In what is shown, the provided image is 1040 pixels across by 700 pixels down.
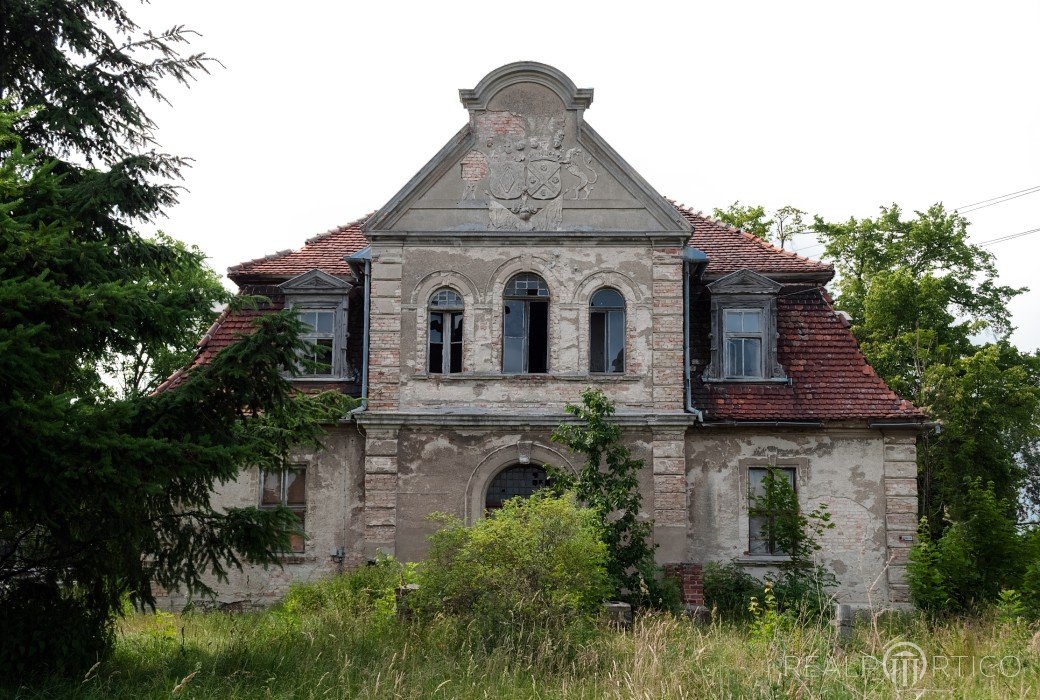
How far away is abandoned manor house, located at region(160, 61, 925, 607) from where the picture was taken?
19.2 metres

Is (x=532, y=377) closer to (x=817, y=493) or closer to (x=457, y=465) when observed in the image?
(x=457, y=465)

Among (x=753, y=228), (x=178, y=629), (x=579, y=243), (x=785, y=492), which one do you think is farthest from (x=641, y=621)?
(x=753, y=228)

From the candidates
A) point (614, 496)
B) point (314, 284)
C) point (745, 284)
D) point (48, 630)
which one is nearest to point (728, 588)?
point (614, 496)

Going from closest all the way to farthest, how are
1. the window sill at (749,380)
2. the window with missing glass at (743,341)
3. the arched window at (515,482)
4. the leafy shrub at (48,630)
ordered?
the leafy shrub at (48,630)
the arched window at (515,482)
the window sill at (749,380)
the window with missing glass at (743,341)

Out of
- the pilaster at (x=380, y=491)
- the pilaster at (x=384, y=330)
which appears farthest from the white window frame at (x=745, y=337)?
the pilaster at (x=380, y=491)

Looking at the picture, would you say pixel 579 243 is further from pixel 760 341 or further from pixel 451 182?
pixel 760 341

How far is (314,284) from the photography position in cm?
2078

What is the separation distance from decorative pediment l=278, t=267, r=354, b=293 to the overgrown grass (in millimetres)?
7946

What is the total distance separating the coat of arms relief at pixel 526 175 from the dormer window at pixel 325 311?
125 inches

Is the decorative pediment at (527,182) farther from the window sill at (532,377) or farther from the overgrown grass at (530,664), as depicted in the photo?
the overgrown grass at (530,664)

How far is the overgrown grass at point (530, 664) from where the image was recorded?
1032cm

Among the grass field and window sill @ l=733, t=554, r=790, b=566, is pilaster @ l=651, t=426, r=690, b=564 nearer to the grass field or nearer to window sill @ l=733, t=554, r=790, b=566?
window sill @ l=733, t=554, r=790, b=566

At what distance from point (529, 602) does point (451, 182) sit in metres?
9.43

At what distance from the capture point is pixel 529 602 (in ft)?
41.8
